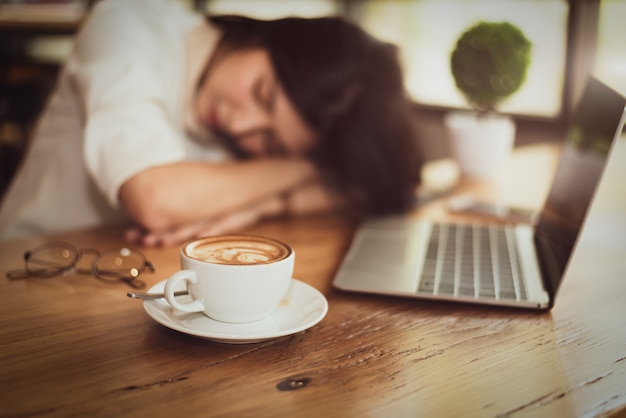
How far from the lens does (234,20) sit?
1.42 m

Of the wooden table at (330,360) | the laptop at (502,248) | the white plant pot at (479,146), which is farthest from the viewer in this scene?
the white plant pot at (479,146)

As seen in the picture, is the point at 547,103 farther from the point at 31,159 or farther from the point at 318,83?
the point at 31,159

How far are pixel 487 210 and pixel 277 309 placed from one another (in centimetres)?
70

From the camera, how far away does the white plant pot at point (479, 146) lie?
153 cm

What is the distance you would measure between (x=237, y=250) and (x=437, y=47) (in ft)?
7.06

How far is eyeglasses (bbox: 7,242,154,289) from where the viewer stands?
825mm

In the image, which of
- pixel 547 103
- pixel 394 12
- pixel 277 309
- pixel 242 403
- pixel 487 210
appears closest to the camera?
pixel 242 403

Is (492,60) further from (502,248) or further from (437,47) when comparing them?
(437,47)

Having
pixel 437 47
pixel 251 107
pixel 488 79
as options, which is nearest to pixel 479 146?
pixel 488 79

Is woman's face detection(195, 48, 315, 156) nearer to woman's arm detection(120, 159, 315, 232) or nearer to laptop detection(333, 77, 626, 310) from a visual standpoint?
woman's arm detection(120, 159, 315, 232)

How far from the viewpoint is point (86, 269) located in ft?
2.81

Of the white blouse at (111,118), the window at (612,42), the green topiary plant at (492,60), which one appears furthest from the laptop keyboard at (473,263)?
the window at (612,42)

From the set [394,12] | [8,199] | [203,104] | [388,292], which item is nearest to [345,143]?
[203,104]

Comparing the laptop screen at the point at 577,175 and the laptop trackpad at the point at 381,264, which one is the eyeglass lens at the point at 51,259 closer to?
the laptop trackpad at the point at 381,264
